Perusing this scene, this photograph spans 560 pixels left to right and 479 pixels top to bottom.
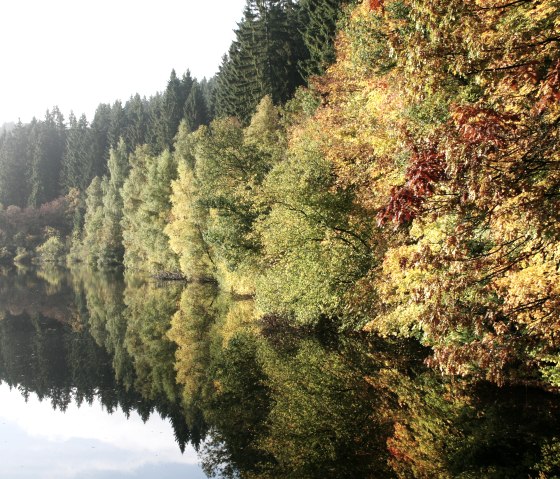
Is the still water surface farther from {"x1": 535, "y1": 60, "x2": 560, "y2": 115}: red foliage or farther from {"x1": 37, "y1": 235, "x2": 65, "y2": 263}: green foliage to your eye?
{"x1": 37, "y1": 235, "x2": 65, "y2": 263}: green foliage

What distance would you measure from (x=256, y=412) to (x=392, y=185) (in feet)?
25.6

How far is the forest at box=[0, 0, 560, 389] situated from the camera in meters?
6.39

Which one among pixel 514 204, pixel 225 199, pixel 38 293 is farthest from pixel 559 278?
pixel 38 293

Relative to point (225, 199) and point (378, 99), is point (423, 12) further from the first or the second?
point (225, 199)

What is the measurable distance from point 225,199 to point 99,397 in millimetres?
16485

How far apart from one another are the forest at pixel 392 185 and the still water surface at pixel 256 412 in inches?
57.0

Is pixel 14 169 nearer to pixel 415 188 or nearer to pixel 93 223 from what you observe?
pixel 93 223

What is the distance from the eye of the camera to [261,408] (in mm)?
15336

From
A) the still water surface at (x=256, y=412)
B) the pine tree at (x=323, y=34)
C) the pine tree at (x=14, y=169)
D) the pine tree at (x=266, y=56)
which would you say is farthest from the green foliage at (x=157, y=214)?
the pine tree at (x=14, y=169)

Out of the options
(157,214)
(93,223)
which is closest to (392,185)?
(157,214)

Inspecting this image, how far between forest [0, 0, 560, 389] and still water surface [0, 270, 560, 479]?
1448 millimetres

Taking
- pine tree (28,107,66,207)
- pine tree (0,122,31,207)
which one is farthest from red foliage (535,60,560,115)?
pine tree (0,122,31,207)

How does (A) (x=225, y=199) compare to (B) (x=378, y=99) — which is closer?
(B) (x=378, y=99)

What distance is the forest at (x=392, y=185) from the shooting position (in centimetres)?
639
